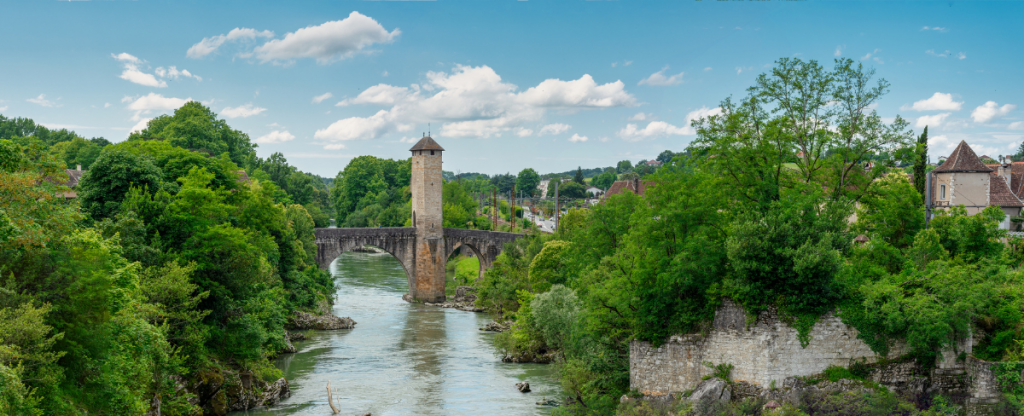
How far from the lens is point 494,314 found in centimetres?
4825

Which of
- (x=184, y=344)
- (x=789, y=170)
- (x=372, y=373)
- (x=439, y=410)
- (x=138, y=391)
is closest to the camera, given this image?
(x=138, y=391)

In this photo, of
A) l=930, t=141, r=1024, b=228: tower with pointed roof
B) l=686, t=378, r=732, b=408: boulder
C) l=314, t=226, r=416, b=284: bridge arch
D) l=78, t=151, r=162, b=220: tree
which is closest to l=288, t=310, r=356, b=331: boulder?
l=314, t=226, r=416, b=284: bridge arch

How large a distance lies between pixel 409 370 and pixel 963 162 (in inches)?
994

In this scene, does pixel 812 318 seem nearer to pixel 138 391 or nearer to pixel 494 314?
pixel 138 391

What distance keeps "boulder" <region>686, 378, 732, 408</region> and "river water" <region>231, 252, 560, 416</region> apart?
7.58 m

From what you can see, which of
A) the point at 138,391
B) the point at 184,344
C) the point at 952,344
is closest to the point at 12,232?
the point at 138,391

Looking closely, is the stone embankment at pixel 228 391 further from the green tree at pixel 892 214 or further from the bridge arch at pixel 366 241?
the bridge arch at pixel 366 241

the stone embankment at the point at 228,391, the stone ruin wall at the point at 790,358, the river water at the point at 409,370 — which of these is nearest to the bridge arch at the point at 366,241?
the river water at the point at 409,370

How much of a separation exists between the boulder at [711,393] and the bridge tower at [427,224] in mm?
38381

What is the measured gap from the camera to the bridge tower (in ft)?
185

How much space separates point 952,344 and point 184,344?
2110 cm

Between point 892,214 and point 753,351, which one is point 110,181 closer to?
point 753,351

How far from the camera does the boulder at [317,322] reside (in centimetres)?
4175

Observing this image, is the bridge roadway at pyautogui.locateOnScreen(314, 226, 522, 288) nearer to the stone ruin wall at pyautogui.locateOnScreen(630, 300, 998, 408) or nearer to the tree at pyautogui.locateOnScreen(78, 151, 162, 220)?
the tree at pyautogui.locateOnScreen(78, 151, 162, 220)
